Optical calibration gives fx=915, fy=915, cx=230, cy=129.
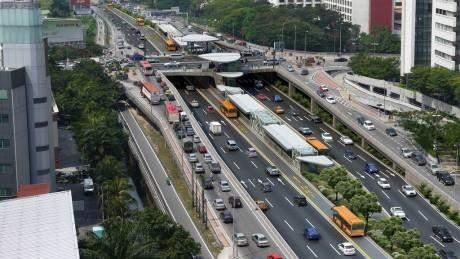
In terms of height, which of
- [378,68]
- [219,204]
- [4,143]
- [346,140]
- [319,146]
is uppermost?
[378,68]

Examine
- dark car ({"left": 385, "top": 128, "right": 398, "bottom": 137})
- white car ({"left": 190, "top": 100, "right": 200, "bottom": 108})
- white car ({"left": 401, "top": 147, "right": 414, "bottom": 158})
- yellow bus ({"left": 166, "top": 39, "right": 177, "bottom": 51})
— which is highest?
yellow bus ({"left": 166, "top": 39, "right": 177, "bottom": 51})

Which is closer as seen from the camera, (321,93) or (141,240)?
(141,240)

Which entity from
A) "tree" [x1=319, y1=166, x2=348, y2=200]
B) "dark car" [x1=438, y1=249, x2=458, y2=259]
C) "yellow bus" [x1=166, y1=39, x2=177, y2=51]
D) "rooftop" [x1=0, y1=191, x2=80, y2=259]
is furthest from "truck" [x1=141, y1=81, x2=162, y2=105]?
"rooftop" [x1=0, y1=191, x2=80, y2=259]

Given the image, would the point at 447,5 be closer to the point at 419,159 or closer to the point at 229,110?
the point at 229,110

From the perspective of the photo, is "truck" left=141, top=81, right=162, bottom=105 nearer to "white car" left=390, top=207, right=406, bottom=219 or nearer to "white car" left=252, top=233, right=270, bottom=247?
"white car" left=390, top=207, right=406, bottom=219

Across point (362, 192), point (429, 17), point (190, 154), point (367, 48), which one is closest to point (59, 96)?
point (190, 154)

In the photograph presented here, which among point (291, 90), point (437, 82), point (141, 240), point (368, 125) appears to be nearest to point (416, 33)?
point (437, 82)

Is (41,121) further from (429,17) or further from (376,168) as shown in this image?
(429,17)

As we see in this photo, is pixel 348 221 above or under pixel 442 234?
A: above
